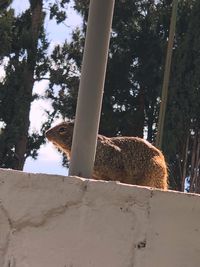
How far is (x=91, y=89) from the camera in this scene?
2676 millimetres

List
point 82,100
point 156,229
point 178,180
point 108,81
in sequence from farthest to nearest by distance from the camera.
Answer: point 108,81 → point 178,180 → point 82,100 → point 156,229

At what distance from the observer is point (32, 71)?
17.1 meters

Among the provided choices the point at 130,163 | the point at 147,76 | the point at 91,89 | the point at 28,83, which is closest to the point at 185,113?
the point at 147,76

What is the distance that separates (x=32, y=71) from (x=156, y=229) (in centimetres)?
1523

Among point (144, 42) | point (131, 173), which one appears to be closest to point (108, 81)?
point (144, 42)

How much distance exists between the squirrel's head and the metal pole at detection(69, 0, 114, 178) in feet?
6.49

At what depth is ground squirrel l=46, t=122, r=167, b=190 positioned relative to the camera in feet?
13.6

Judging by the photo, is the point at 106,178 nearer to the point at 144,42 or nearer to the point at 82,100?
the point at 82,100

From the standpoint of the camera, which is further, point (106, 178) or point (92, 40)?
point (106, 178)

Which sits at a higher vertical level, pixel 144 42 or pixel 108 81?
pixel 144 42

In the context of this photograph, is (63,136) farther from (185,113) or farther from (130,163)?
(185,113)

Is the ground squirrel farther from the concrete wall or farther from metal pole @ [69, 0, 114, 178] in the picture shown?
the concrete wall

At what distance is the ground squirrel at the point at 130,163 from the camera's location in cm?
416

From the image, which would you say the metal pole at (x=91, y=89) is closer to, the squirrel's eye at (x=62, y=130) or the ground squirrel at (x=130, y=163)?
the ground squirrel at (x=130, y=163)
